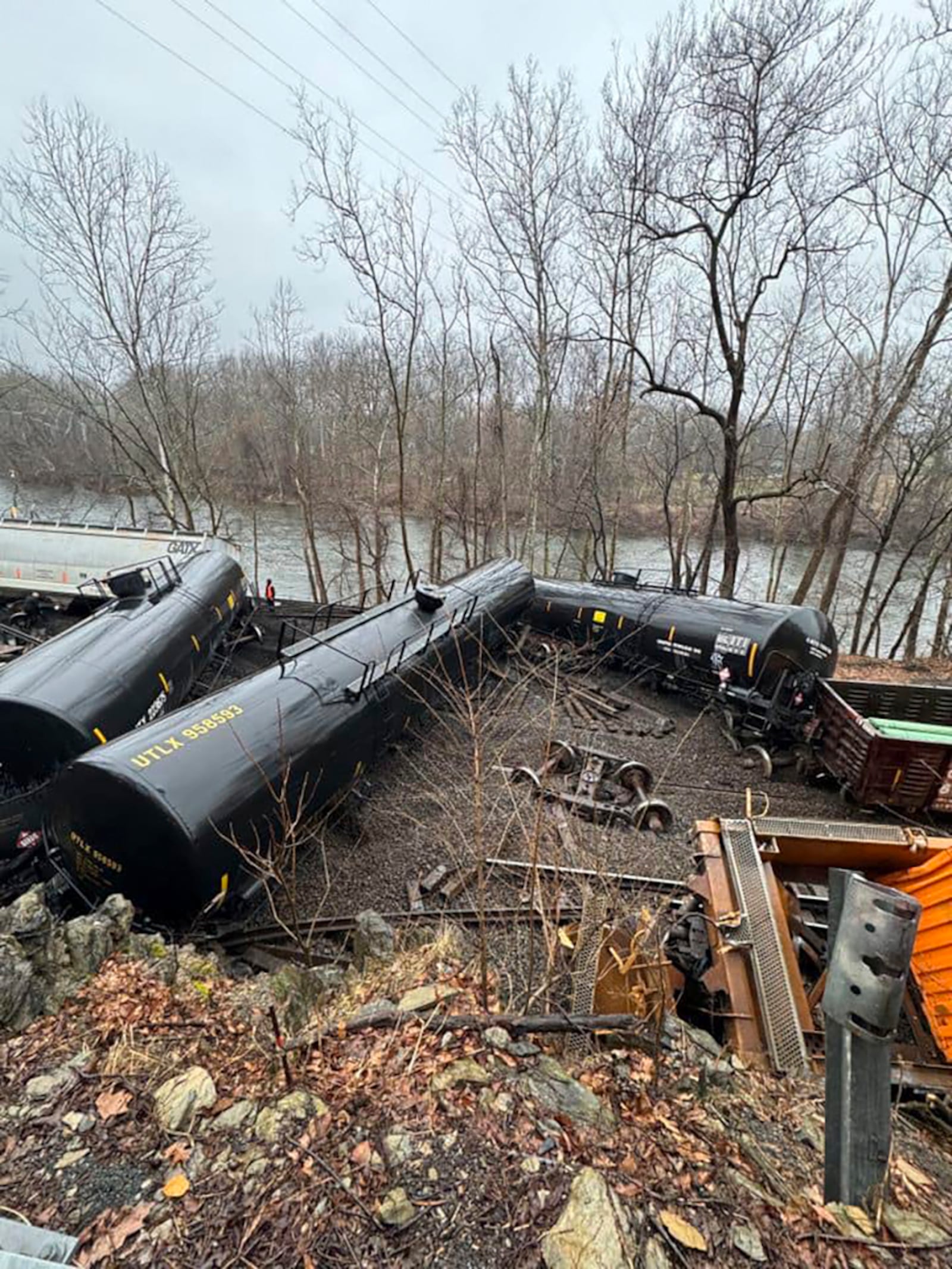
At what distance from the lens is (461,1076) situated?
336 cm

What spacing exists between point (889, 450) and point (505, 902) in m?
20.4

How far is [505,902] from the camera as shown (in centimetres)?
711

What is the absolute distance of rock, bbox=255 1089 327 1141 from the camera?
300 centimetres

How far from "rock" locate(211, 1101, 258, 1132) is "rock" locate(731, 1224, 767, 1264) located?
2.44m

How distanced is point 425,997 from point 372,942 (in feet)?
4.50

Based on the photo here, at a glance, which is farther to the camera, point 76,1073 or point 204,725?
point 204,725

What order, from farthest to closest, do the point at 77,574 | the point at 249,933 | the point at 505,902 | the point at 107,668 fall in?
the point at 77,574, the point at 107,668, the point at 505,902, the point at 249,933

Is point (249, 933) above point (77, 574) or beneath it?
beneath

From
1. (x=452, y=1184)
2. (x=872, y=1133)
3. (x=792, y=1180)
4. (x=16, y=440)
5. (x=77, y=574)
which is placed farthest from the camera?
(x=16, y=440)

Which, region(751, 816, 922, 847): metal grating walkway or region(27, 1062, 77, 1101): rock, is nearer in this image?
region(27, 1062, 77, 1101): rock

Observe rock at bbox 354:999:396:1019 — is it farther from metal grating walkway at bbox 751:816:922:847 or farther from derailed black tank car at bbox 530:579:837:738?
derailed black tank car at bbox 530:579:837:738

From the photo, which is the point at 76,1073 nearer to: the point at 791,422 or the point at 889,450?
the point at 889,450

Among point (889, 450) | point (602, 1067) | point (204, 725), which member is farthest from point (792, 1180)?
point (889, 450)

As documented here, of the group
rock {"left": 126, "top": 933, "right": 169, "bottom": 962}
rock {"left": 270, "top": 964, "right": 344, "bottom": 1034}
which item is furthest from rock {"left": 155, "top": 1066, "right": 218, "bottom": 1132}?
rock {"left": 126, "top": 933, "right": 169, "bottom": 962}
